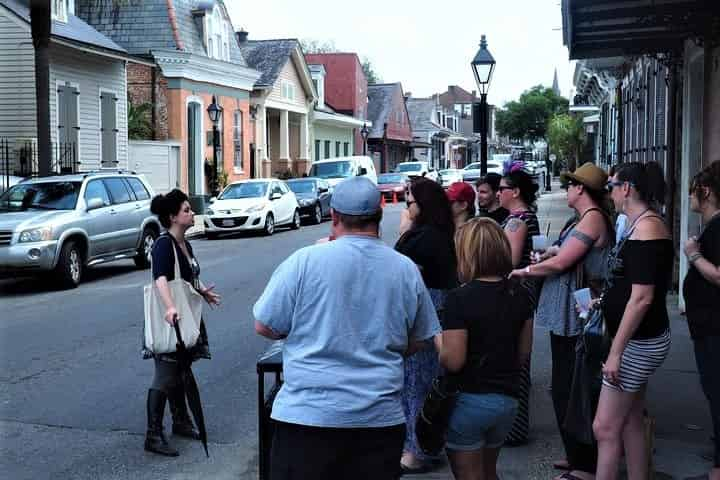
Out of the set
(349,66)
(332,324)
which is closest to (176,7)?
(349,66)

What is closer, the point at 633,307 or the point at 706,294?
the point at 633,307

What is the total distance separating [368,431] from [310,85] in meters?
40.4

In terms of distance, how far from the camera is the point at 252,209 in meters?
22.1

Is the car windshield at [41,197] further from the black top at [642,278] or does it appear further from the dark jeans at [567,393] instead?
the black top at [642,278]

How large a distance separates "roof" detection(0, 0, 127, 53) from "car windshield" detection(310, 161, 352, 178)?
359 inches

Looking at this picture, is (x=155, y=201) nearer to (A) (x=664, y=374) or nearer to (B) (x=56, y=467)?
(B) (x=56, y=467)

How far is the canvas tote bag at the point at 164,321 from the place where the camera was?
5703 mm

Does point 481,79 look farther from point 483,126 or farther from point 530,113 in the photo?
point 530,113

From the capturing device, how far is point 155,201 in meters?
5.89

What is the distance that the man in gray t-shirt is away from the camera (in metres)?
3.11

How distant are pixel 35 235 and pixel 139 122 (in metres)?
17.6

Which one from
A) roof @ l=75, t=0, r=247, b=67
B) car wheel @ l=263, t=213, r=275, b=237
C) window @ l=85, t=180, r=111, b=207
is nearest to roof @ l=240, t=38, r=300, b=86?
roof @ l=75, t=0, r=247, b=67

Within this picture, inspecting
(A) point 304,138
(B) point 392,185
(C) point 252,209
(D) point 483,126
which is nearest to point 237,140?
(B) point 392,185

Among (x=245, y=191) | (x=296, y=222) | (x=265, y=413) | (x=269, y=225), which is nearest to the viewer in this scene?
(x=265, y=413)
